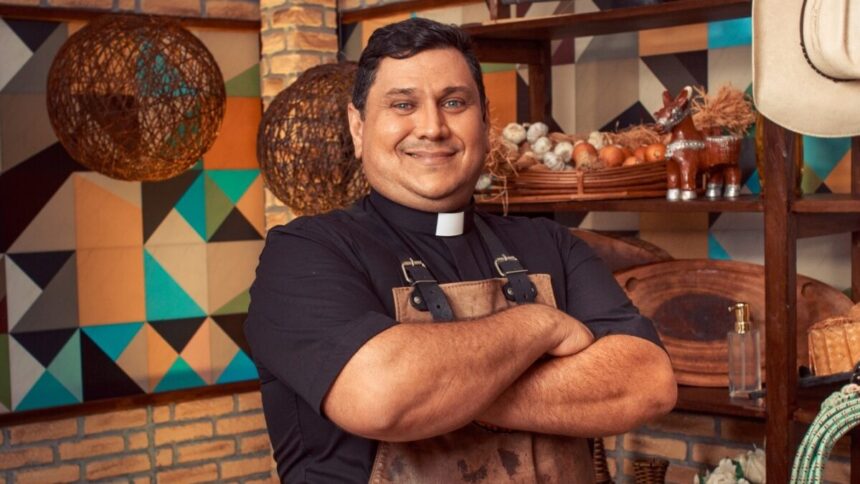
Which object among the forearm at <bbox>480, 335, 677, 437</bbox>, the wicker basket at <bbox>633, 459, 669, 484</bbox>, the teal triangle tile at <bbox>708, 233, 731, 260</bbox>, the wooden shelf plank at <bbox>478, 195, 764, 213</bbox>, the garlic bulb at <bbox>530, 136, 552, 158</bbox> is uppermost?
the garlic bulb at <bbox>530, 136, 552, 158</bbox>

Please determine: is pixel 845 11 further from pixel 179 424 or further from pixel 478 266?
pixel 179 424

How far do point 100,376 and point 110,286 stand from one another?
1.22ft

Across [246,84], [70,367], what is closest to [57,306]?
[70,367]

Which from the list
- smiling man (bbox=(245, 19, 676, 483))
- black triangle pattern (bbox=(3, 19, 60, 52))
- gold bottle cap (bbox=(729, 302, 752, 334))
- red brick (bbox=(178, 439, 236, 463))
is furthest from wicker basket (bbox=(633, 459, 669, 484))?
black triangle pattern (bbox=(3, 19, 60, 52))

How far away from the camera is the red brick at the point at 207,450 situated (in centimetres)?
477

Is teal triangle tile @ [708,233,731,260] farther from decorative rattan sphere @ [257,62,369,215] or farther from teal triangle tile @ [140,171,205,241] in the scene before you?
teal triangle tile @ [140,171,205,241]

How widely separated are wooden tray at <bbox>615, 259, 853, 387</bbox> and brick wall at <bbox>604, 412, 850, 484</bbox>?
1.29 feet

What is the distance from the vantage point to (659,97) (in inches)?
150

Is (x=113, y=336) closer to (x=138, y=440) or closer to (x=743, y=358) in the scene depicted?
(x=138, y=440)

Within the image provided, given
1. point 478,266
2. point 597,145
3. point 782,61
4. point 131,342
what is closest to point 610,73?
point 597,145

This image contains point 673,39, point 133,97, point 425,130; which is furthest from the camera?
point 133,97

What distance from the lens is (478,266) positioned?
2.21m

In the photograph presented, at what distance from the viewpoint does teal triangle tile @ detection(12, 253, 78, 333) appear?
14.6ft

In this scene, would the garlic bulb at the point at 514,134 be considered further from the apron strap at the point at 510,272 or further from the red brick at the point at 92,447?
the red brick at the point at 92,447
